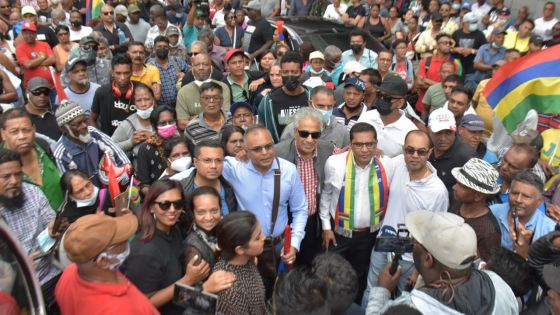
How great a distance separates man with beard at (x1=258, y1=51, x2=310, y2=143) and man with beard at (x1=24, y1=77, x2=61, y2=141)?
2.12 meters

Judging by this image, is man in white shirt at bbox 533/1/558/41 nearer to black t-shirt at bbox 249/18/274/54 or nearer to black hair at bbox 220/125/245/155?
black t-shirt at bbox 249/18/274/54

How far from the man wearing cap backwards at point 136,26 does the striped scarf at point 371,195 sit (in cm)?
625

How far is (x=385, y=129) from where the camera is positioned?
15.9 ft

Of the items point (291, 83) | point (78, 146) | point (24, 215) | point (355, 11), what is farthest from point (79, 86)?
point (355, 11)

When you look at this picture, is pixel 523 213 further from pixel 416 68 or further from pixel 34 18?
pixel 34 18

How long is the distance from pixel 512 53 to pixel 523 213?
190 inches

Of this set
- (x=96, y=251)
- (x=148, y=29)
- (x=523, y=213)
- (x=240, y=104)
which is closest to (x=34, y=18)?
(x=148, y=29)

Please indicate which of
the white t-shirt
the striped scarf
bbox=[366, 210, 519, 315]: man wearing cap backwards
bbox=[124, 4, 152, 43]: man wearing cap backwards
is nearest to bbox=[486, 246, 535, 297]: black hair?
bbox=[366, 210, 519, 315]: man wearing cap backwards

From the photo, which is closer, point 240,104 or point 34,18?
point 240,104

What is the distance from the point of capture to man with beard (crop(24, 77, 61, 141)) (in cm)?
470

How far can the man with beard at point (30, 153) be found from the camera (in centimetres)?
372

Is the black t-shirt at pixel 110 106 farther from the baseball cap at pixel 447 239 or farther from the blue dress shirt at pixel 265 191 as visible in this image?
the baseball cap at pixel 447 239

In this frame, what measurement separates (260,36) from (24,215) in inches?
246

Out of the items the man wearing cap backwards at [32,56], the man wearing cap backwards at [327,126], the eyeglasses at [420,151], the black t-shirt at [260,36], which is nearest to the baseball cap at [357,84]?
Result: the man wearing cap backwards at [327,126]
